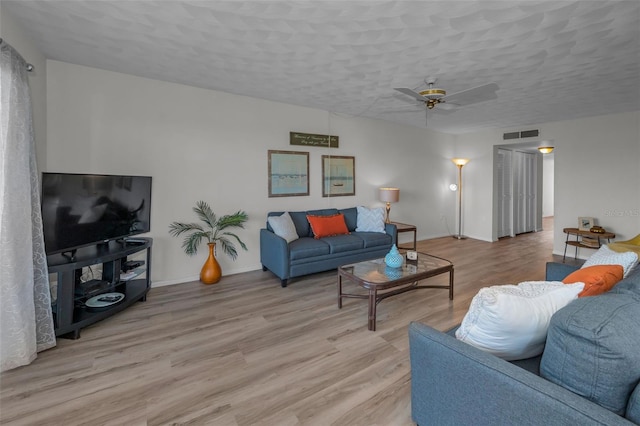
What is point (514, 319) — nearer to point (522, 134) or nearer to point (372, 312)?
point (372, 312)

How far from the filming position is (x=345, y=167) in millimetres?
5156

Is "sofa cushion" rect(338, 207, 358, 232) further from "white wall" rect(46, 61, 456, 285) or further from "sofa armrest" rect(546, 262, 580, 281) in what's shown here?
"sofa armrest" rect(546, 262, 580, 281)

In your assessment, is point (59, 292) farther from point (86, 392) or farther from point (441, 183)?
point (441, 183)

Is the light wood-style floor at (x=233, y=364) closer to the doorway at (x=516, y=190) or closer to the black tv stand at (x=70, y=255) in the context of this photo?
the black tv stand at (x=70, y=255)

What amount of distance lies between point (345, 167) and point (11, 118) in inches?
162

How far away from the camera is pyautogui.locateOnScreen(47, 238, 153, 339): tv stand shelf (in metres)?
2.28

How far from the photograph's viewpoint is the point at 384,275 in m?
2.80

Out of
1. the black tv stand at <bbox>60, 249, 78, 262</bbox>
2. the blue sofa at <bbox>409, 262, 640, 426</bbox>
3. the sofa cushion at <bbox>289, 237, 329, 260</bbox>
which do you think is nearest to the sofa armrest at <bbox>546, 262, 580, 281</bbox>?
the blue sofa at <bbox>409, 262, 640, 426</bbox>

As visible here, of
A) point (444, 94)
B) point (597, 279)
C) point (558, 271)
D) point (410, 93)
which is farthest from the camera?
point (444, 94)

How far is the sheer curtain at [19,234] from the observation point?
75.4 inches

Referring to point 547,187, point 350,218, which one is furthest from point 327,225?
point 547,187

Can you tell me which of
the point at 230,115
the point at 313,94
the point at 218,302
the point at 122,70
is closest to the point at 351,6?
the point at 313,94

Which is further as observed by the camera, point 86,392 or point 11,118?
point 11,118

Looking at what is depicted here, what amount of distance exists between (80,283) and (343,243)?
2847 millimetres
